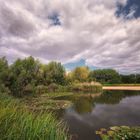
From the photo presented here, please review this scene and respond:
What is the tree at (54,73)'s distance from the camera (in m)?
28.1

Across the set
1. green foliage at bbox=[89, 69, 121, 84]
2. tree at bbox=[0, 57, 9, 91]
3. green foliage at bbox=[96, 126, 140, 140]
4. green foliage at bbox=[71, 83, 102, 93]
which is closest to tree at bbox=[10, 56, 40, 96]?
tree at bbox=[0, 57, 9, 91]

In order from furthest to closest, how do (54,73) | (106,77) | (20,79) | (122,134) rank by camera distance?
(106,77), (54,73), (20,79), (122,134)

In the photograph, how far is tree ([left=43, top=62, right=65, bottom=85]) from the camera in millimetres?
28133

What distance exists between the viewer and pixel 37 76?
24250 millimetres

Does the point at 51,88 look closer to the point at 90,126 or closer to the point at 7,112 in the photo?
the point at 90,126

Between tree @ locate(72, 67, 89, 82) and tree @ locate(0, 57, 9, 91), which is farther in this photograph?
tree @ locate(72, 67, 89, 82)

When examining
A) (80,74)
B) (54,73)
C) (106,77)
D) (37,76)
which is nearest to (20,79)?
(37,76)

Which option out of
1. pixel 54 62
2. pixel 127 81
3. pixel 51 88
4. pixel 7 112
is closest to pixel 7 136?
pixel 7 112

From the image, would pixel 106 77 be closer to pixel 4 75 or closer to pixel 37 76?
pixel 37 76

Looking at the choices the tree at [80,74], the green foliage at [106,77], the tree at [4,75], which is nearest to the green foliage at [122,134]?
the tree at [4,75]

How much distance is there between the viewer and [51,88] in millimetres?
23922

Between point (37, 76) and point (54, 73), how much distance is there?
5.20m

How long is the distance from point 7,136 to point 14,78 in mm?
13809

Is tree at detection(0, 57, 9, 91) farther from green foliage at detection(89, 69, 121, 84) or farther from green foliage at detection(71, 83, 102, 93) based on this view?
green foliage at detection(89, 69, 121, 84)
